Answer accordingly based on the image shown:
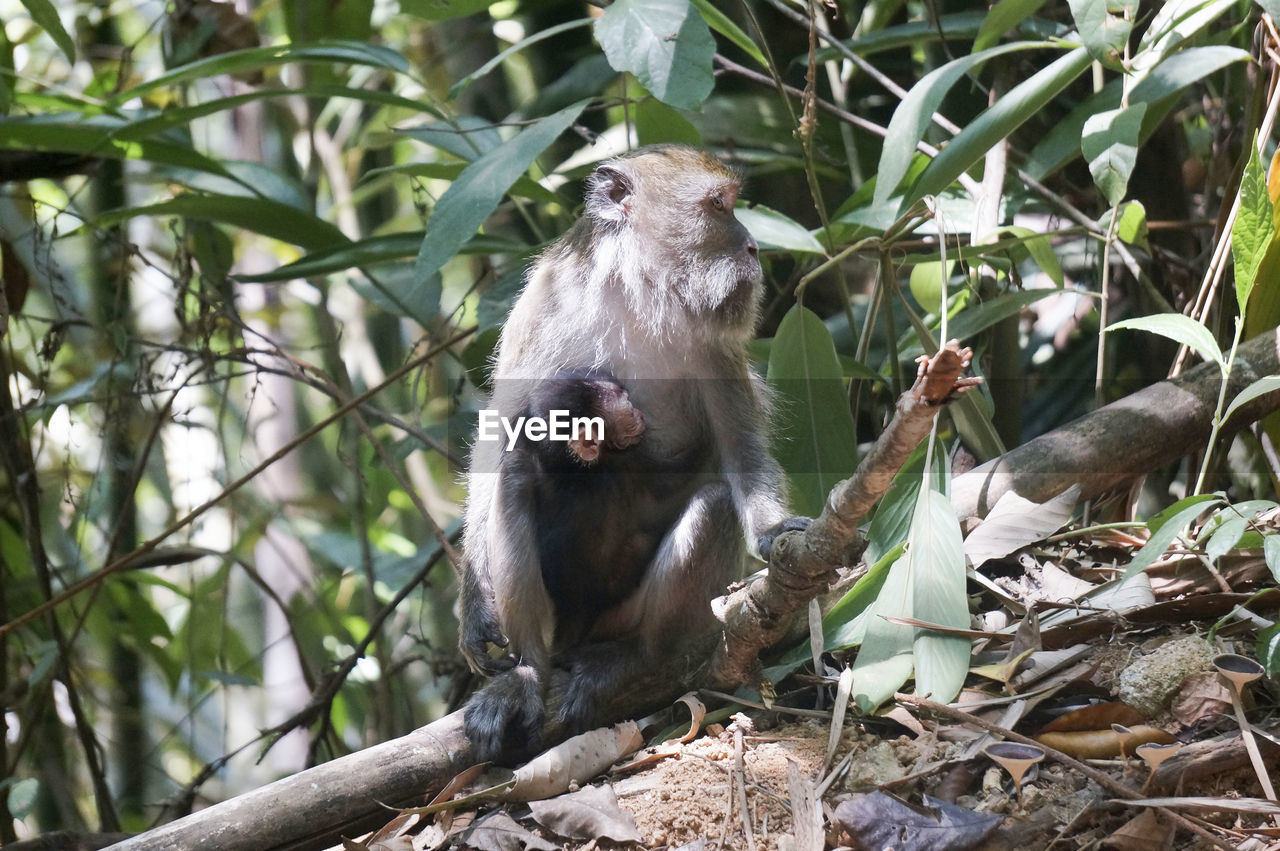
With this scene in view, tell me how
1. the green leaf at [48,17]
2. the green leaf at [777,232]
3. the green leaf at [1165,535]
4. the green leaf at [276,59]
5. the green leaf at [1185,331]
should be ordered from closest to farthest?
1. the green leaf at [1165,535]
2. the green leaf at [1185,331]
3. the green leaf at [777,232]
4. the green leaf at [48,17]
5. the green leaf at [276,59]

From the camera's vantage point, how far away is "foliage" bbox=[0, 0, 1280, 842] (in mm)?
3240

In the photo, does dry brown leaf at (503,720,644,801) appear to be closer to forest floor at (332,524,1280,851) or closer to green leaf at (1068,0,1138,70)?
forest floor at (332,524,1280,851)

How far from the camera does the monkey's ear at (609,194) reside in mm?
3711

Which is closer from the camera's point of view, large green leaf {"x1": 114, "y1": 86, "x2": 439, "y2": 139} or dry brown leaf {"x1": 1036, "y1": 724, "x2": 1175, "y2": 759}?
dry brown leaf {"x1": 1036, "y1": 724, "x2": 1175, "y2": 759}

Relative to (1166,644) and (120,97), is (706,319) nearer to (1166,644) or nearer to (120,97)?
(1166,644)

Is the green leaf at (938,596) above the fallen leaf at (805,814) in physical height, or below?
above

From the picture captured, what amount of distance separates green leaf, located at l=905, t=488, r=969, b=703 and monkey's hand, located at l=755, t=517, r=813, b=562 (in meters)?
0.33

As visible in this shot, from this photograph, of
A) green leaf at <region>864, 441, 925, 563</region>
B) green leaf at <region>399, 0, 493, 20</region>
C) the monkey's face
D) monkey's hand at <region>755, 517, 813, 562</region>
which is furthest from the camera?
green leaf at <region>399, 0, 493, 20</region>

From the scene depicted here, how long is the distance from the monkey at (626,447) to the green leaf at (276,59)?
113 cm

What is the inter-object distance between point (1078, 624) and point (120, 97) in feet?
12.4

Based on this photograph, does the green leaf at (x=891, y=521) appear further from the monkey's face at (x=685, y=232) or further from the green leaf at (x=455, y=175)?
the green leaf at (x=455, y=175)

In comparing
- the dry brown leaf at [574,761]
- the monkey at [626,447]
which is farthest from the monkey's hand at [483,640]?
the dry brown leaf at [574,761]

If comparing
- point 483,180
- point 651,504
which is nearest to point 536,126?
point 483,180

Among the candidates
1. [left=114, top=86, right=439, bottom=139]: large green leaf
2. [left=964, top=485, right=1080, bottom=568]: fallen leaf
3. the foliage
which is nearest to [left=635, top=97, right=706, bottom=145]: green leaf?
the foliage
